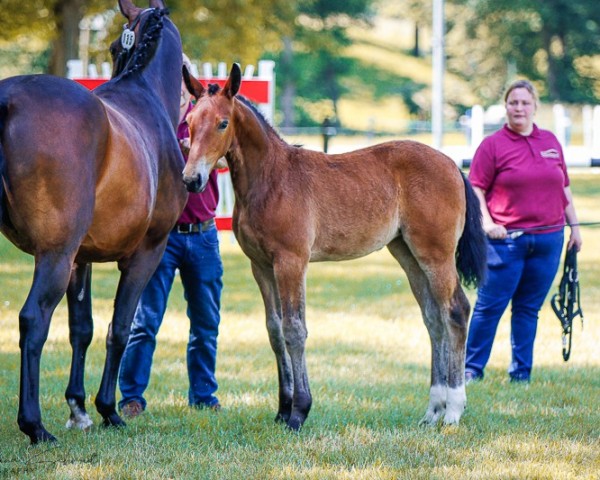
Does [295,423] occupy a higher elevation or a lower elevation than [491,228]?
lower

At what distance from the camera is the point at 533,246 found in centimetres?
688

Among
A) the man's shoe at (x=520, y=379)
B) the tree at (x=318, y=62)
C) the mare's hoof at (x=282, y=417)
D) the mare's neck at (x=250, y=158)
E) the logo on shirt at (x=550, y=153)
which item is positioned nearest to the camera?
the mare's neck at (x=250, y=158)

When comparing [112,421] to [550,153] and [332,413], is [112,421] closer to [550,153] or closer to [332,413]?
[332,413]

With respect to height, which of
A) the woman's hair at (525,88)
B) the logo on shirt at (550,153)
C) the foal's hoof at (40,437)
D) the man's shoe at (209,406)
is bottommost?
the man's shoe at (209,406)

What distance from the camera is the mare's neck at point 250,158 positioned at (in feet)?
16.9

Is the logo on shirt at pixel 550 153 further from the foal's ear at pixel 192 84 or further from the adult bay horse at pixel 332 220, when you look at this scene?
the foal's ear at pixel 192 84

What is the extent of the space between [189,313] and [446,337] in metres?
1.73

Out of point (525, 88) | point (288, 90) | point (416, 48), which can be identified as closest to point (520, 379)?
point (525, 88)

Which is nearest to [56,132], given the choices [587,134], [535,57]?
[587,134]

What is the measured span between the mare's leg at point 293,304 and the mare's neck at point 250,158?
1.43 feet

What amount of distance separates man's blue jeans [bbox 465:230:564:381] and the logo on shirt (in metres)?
0.59

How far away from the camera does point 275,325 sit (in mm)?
5379

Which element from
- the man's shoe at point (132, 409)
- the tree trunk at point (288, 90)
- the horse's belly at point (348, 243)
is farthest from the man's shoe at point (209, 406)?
the tree trunk at point (288, 90)

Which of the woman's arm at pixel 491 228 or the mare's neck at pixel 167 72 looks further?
the woman's arm at pixel 491 228
